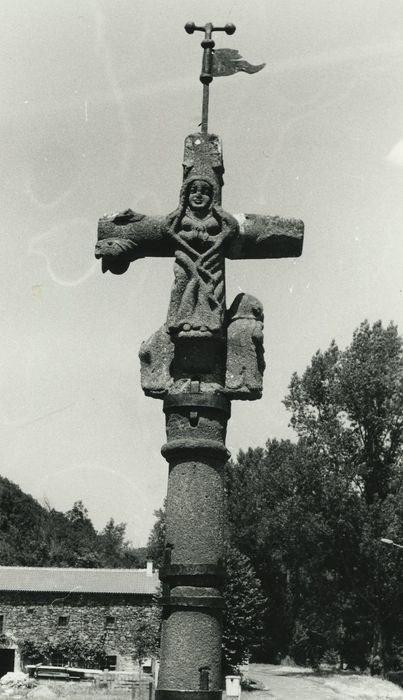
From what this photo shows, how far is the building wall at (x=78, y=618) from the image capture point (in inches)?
1923

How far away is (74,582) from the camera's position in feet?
169

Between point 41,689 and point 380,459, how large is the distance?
19.3m

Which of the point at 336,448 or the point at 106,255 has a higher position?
the point at 336,448

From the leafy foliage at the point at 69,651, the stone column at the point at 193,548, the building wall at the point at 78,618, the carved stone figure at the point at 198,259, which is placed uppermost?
the carved stone figure at the point at 198,259

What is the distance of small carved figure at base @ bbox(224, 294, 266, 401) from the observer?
5.04 m

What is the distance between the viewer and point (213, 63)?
17.8ft

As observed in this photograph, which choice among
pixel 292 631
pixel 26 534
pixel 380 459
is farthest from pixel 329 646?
pixel 26 534

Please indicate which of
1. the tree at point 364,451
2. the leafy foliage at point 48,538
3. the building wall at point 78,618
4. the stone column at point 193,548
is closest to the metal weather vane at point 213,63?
the stone column at point 193,548

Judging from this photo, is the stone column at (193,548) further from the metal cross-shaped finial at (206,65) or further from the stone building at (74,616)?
the stone building at (74,616)

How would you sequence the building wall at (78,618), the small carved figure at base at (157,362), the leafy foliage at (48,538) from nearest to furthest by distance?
the small carved figure at base at (157,362) < the building wall at (78,618) < the leafy foliage at (48,538)

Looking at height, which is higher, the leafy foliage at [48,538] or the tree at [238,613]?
the leafy foliage at [48,538]

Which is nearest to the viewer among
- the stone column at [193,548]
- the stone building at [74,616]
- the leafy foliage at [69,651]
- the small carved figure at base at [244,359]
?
the stone column at [193,548]

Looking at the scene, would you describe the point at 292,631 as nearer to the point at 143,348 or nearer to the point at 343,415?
the point at 343,415

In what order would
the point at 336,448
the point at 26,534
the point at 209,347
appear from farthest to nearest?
the point at 26,534 < the point at 336,448 < the point at 209,347
